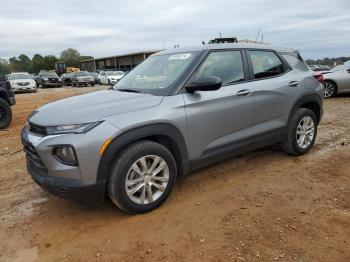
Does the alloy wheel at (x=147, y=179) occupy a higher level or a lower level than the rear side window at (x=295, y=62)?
lower

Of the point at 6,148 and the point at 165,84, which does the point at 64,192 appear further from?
the point at 6,148

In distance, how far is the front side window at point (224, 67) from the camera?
4.24 metres

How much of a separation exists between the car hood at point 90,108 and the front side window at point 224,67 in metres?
0.78

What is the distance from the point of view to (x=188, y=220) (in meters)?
3.56

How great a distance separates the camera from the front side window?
4238mm

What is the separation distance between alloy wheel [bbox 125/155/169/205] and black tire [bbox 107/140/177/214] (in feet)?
0.13

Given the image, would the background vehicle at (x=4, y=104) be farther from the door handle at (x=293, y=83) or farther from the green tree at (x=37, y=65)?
the green tree at (x=37, y=65)

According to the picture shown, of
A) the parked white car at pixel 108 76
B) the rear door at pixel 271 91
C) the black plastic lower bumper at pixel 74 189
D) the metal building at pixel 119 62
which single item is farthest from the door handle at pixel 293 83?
the metal building at pixel 119 62

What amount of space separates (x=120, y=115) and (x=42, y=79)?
31.4m

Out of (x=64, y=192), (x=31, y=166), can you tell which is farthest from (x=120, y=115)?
(x=31, y=166)

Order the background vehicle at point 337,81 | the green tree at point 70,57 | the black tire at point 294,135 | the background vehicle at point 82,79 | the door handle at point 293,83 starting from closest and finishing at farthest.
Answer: the door handle at point 293,83, the black tire at point 294,135, the background vehicle at point 337,81, the background vehicle at point 82,79, the green tree at point 70,57

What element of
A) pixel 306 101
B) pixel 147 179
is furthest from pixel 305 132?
pixel 147 179

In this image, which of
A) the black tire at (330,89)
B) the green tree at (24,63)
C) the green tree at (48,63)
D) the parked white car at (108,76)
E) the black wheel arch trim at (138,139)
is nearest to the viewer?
the black wheel arch trim at (138,139)

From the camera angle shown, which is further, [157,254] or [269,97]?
[269,97]
